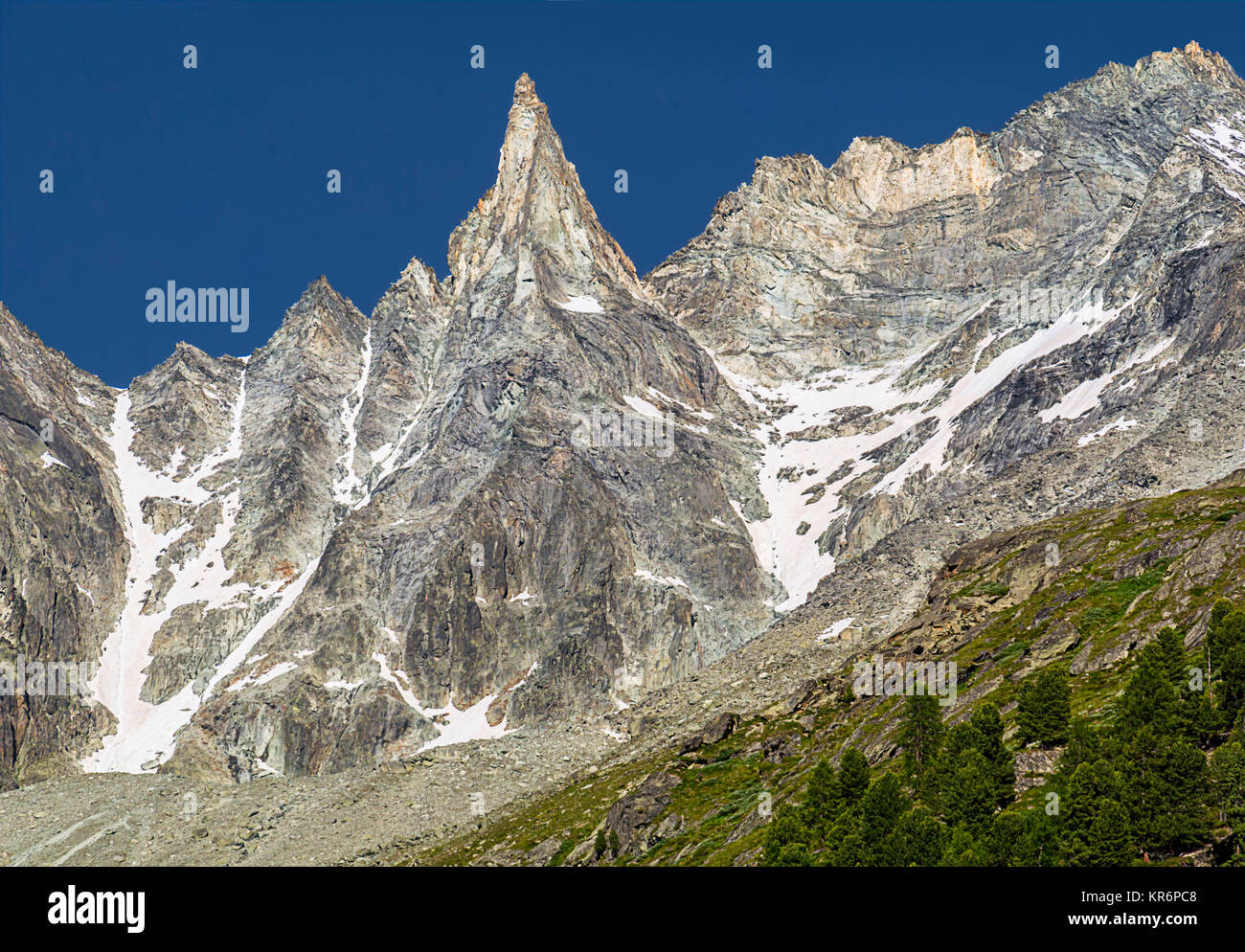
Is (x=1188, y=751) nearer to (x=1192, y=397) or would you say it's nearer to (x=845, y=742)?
(x=845, y=742)

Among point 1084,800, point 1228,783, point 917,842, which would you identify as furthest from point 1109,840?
point 917,842

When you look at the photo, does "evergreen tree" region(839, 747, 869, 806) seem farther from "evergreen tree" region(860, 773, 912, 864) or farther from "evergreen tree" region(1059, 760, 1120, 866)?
"evergreen tree" region(1059, 760, 1120, 866)

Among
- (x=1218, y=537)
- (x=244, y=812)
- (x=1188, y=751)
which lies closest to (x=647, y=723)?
(x=244, y=812)

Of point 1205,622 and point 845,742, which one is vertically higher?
point 1205,622

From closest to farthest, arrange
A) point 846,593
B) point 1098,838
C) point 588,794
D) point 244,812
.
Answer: point 1098,838 < point 588,794 < point 244,812 < point 846,593

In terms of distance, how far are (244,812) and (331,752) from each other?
54861 millimetres

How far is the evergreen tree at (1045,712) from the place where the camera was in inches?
2263

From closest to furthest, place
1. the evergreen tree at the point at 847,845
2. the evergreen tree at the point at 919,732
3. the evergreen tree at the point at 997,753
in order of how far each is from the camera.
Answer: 1. the evergreen tree at the point at 847,845
2. the evergreen tree at the point at 997,753
3. the evergreen tree at the point at 919,732

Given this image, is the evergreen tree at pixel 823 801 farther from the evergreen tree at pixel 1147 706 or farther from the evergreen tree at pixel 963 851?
the evergreen tree at pixel 1147 706

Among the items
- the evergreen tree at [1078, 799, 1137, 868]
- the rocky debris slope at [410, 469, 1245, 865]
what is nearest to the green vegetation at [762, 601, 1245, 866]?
the evergreen tree at [1078, 799, 1137, 868]

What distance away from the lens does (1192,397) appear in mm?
155500

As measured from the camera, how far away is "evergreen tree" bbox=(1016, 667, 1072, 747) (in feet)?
189

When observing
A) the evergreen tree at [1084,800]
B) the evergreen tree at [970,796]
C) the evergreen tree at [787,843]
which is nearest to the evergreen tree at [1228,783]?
the evergreen tree at [1084,800]
